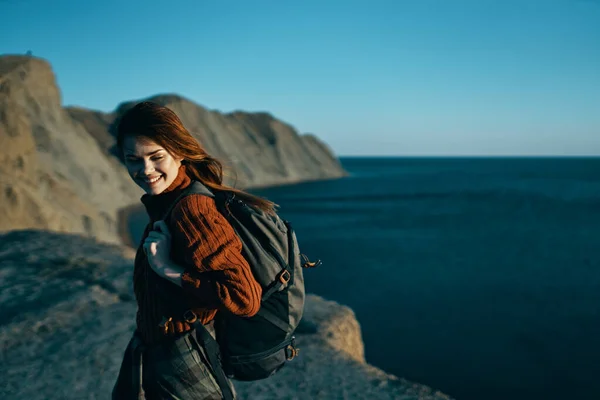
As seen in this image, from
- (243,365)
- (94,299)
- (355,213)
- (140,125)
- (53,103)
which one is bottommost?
(355,213)

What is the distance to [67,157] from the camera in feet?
97.6

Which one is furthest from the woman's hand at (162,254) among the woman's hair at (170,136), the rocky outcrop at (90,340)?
the rocky outcrop at (90,340)

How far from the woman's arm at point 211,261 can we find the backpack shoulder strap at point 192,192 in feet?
0.12

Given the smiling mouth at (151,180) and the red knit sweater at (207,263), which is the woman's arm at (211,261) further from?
the smiling mouth at (151,180)

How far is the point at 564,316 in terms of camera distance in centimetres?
1234

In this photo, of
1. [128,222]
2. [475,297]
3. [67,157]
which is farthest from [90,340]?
[67,157]

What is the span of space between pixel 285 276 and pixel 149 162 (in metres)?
0.70

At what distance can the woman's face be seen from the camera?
177cm

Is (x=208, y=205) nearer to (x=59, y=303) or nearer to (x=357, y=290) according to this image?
(x=59, y=303)

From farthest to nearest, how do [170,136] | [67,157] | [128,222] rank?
1. [67,157]
2. [128,222]
3. [170,136]

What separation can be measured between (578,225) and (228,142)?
49.8 m

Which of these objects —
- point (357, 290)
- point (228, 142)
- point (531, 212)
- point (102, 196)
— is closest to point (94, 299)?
point (357, 290)

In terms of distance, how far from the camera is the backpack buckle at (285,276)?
1703 mm

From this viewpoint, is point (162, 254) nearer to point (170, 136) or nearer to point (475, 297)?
point (170, 136)
